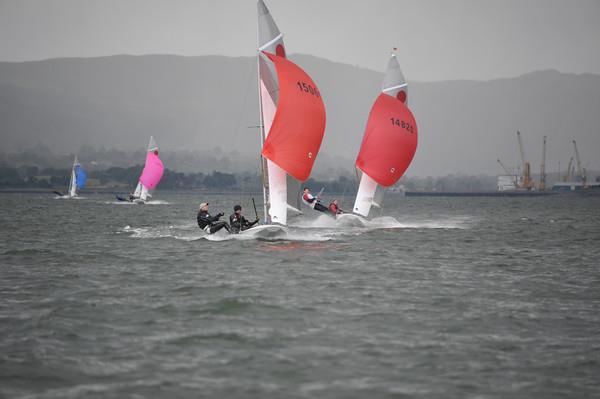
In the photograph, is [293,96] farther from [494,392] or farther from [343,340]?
[494,392]

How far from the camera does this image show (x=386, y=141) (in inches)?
1679

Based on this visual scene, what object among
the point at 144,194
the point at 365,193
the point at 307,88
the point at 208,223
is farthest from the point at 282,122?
the point at 144,194

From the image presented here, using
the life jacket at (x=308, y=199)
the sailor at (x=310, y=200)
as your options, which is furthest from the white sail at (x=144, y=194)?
the life jacket at (x=308, y=199)

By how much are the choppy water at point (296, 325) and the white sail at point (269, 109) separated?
3.93 meters

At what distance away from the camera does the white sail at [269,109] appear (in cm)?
3106

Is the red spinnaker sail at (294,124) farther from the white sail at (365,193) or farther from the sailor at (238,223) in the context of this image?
the white sail at (365,193)

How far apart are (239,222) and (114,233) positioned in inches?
458

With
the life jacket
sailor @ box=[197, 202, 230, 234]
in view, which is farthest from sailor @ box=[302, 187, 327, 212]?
sailor @ box=[197, 202, 230, 234]

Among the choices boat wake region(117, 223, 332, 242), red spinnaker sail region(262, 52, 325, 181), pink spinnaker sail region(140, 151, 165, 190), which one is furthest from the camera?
pink spinnaker sail region(140, 151, 165, 190)

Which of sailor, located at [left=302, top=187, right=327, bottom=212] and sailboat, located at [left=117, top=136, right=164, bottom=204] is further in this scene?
sailboat, located at [left=117, top=136, right=164, bottom=204]

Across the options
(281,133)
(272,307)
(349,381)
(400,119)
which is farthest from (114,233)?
(349,381)

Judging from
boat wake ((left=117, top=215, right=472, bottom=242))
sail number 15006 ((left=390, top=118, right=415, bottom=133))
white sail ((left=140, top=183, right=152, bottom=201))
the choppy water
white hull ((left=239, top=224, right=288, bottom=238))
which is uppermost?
sail number 15006 ((left=390, top=118, right=415, bottom=133))

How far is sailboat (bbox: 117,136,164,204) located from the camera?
3639 inches

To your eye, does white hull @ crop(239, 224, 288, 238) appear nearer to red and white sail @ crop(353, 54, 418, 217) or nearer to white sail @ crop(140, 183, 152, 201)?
red and white sail @ crop(353, 54, 418, 217)
